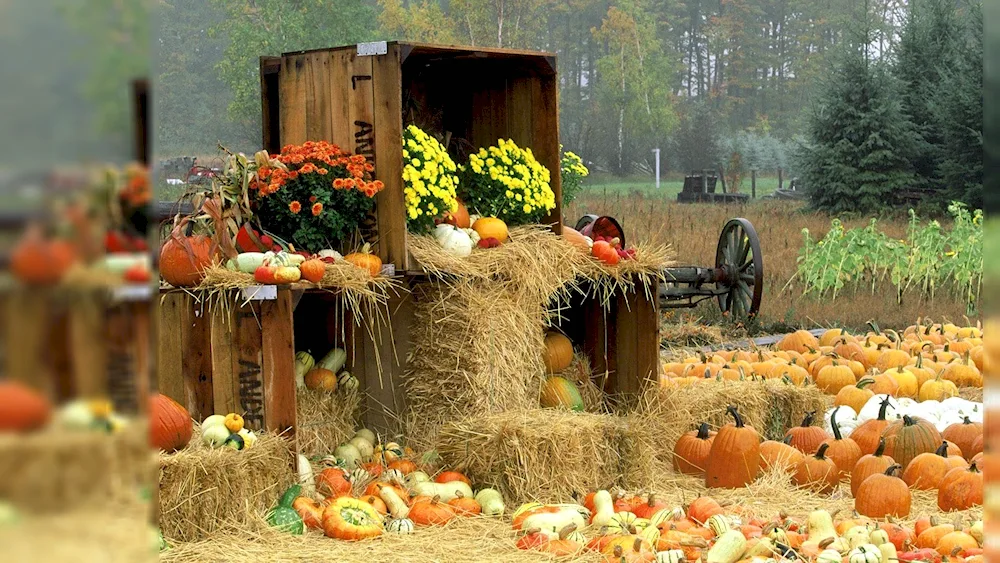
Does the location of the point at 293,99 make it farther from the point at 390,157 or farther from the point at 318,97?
the point at 390,157

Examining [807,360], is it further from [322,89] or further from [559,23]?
[559,23]

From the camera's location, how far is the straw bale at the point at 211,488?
3973 mm

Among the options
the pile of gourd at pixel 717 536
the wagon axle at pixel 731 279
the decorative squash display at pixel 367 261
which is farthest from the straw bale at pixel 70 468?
the wagon axle at pixel 731 279

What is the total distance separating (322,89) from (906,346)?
190 inches

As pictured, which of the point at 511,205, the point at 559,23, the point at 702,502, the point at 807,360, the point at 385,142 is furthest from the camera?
the point at 559,23

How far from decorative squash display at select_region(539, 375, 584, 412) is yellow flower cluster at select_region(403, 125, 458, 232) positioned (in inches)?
39.9

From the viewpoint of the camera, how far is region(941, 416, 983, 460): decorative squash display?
18.1ft

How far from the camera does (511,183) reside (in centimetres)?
570

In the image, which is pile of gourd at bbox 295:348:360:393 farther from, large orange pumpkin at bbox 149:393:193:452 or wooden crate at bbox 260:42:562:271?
large orange pumpkin at bbox 149:393:193:452

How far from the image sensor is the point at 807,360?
785 cm

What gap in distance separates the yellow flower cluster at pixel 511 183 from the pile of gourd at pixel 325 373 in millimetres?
1038

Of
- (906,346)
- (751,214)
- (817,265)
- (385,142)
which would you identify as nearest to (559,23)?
(751,214)

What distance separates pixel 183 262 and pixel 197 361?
1.35ft

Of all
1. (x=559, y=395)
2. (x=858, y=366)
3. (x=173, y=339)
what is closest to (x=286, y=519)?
(x=173, y=339)
